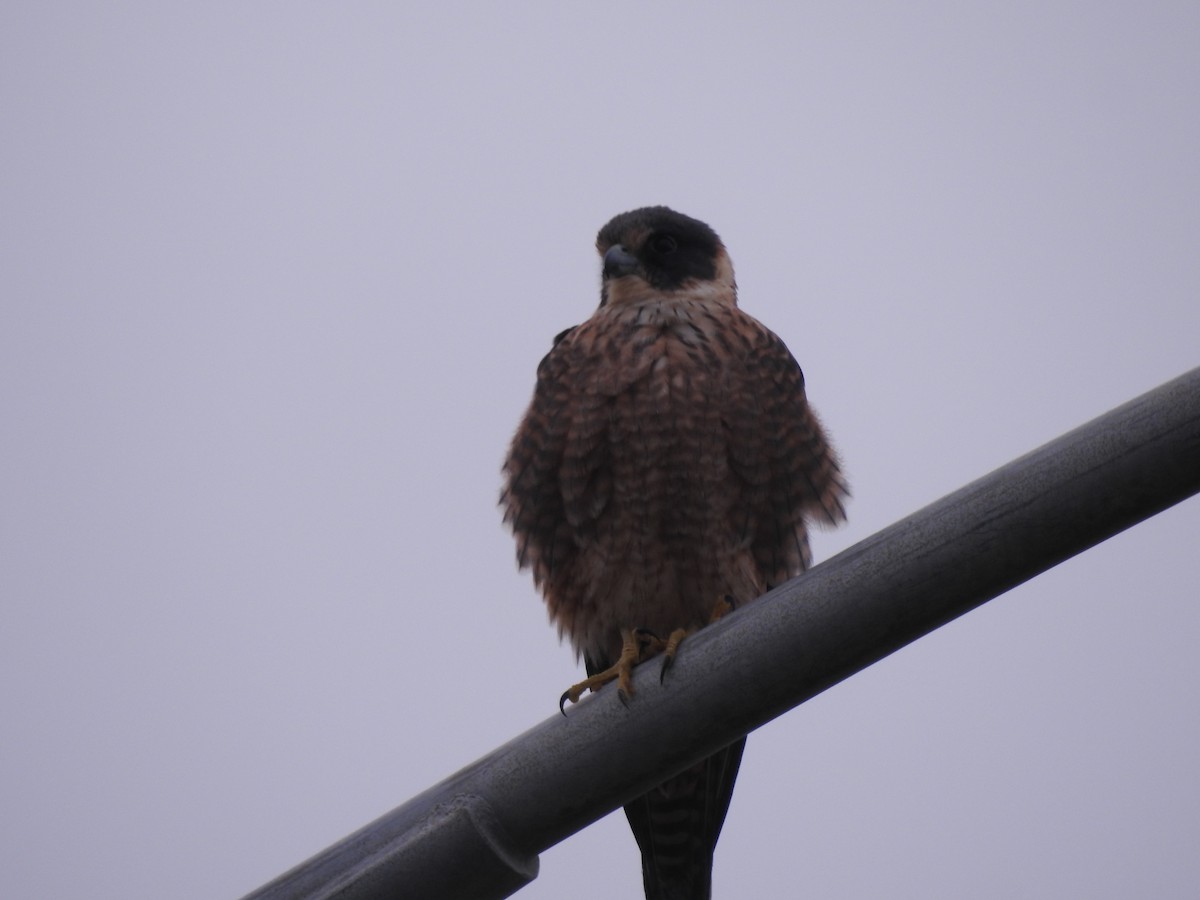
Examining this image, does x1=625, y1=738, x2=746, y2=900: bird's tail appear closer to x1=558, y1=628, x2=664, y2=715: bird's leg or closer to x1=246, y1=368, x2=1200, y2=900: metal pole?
x1=558, y1=628, x2=664, y2=715: bird's leg

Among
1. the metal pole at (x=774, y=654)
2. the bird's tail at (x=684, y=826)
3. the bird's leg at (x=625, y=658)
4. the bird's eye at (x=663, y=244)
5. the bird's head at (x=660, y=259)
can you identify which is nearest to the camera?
the metal pole at (x=774, y=654)

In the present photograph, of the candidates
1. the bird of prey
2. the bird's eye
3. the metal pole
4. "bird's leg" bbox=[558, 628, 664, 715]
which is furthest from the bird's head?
the metal pole

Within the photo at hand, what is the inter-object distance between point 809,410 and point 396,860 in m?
1.87

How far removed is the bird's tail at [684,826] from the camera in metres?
2.87

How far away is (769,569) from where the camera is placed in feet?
10.2

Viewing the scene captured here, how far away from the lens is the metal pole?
1.59 meters

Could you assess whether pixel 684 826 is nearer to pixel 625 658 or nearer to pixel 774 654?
pixel 625 658

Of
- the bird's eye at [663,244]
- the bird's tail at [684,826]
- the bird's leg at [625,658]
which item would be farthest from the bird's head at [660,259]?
the bird's tail at [684,826]

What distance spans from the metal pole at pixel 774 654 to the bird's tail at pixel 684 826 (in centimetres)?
112

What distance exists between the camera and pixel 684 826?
2918 millimetres

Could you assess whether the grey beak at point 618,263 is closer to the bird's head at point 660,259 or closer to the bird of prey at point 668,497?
the bird's head at point 660,259

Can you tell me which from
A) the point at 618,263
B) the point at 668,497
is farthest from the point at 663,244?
the point at 668,497

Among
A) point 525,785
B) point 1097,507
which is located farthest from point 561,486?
point 1097,507

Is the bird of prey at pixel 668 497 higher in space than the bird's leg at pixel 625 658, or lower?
higher
